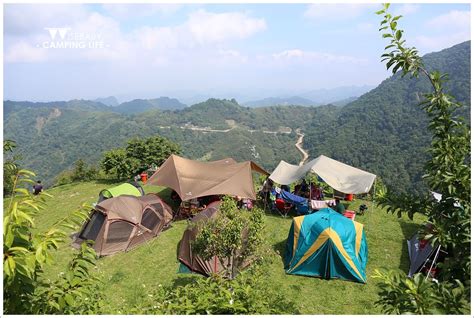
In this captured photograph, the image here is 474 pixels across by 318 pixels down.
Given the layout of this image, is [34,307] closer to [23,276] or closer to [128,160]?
[23,276]

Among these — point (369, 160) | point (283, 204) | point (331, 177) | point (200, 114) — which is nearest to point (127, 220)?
point (283, 204)

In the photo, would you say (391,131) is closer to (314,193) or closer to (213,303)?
(314,193)

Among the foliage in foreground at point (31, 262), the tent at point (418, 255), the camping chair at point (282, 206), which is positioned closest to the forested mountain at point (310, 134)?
the camping chair at point (282, 206)

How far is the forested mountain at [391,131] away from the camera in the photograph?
7343cm

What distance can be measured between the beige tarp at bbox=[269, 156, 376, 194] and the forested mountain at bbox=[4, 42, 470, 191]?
153 feet

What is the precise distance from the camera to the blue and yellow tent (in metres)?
9.48

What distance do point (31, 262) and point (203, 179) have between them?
38.4 feet

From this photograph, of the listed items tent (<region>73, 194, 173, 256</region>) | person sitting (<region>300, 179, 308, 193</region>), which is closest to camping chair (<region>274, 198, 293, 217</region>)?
person sitting (<region>300, 179, 308, 193</region>)

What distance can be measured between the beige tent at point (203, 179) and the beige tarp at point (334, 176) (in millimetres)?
1549

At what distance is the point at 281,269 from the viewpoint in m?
9.99

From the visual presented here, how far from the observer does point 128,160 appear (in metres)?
20.1

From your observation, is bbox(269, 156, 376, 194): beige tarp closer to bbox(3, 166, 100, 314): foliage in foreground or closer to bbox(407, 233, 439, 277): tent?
bbox(407, 233, 439, 277): tent

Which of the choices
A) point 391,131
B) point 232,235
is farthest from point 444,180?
point 391,131

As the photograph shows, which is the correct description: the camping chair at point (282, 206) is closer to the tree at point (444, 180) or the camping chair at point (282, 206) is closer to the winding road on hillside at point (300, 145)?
the tree at point (444, 180)
